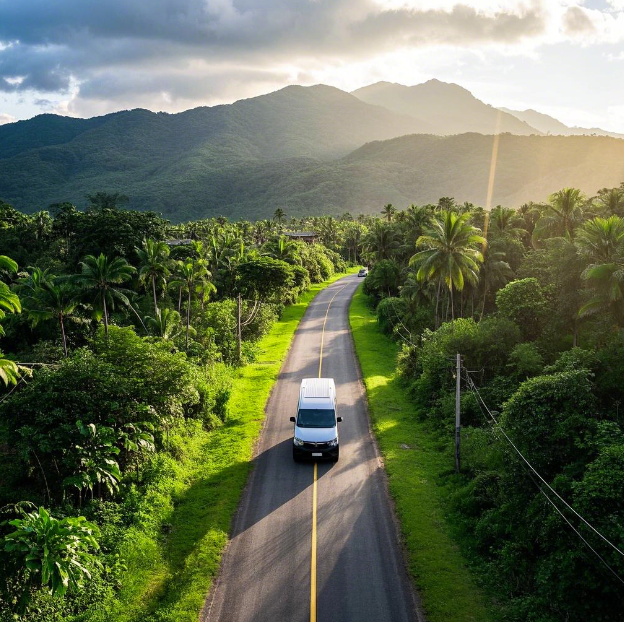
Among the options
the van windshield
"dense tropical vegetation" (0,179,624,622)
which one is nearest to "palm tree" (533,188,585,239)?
"dense tropical vegetation" (0,179,624,622)

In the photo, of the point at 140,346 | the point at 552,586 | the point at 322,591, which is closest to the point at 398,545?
the point at 322,591

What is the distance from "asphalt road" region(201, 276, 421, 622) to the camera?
14.5 meters

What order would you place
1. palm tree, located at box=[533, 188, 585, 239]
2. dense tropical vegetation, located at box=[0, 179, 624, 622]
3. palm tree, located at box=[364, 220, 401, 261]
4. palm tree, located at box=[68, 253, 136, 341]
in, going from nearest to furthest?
dense tropical vegetation, located at box=[0, 179, 624, 622] < palm tree, located at box=[68, 253, 136, 341] < palm tree, located at box=[533, 188, 585, 239] < palm tree, located at box=[364, 220, 401, 261]

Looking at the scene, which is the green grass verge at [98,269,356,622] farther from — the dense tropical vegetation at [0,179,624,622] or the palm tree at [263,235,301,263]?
the palm tree at [263,235,301,263]

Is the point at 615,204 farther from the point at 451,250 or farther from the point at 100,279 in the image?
the point at 100,279

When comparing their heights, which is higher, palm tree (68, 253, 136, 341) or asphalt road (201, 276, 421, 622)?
palm tree (68, 253, 136, 341)

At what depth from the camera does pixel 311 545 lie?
1748cm

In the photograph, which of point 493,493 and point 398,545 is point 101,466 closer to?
point 398,545

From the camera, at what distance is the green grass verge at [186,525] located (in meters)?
14.6

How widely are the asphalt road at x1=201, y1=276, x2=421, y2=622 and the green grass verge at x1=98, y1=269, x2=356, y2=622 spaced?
62 centimetres

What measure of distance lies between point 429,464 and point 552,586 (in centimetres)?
1034

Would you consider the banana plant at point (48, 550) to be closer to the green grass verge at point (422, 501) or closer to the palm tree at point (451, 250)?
the green grass verge at point (422, 501)

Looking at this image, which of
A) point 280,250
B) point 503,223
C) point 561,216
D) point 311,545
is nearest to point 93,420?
point 311,545

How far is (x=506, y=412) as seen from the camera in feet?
61.4
